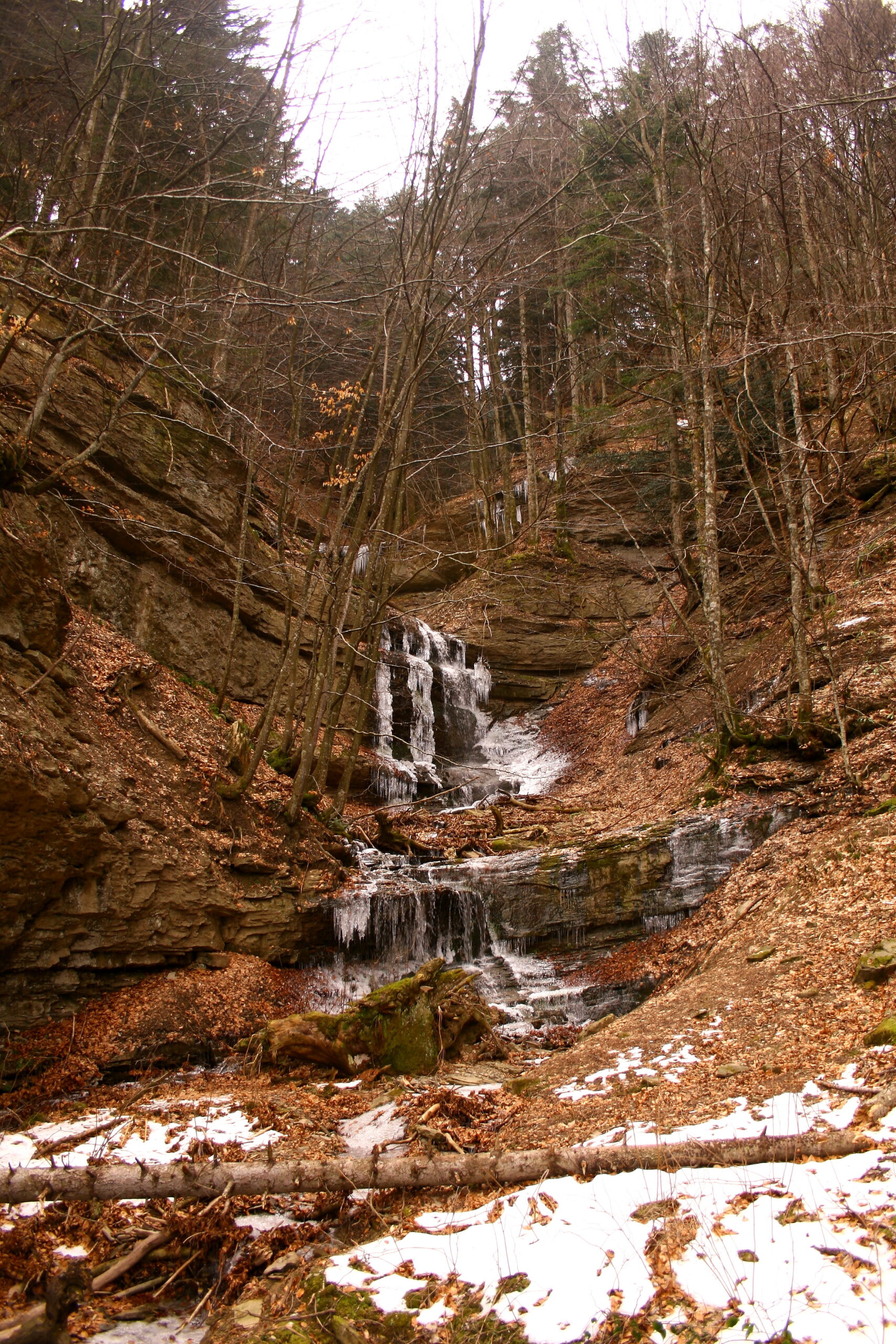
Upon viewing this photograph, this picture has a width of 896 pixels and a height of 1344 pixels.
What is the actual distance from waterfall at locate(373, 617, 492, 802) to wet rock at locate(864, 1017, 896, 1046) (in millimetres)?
11236

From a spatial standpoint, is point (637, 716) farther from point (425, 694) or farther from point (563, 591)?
point (563, 591)

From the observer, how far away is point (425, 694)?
1800cm

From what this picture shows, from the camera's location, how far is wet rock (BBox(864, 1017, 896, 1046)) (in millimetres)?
4348

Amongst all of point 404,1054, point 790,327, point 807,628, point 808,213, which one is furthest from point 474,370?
point 404,1054

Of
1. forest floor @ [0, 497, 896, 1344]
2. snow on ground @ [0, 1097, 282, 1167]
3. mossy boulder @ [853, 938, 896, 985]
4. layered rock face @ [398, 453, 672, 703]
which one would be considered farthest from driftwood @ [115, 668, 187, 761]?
layered rock face @ [398, 453, 672, 703]

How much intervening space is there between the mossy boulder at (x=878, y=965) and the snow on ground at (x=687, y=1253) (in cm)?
205

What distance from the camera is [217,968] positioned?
8133mm

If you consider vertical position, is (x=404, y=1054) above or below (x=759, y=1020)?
below

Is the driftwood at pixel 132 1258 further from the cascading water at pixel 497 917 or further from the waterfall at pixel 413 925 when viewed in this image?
the waterfall at pixel 413 925

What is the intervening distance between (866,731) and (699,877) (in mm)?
2578

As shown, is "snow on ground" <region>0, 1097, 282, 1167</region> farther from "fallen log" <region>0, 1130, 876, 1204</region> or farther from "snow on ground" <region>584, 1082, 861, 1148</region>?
"snow on ground" <region>584, 1082, 861, 1148</region>

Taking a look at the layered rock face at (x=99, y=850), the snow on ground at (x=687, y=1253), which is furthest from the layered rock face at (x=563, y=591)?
the snow on ground at (x=687, y=1253)

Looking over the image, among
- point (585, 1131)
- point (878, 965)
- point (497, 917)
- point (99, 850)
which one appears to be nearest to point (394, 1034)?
point (585, 1131)

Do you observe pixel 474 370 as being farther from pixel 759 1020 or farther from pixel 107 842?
pixel 759 1020
